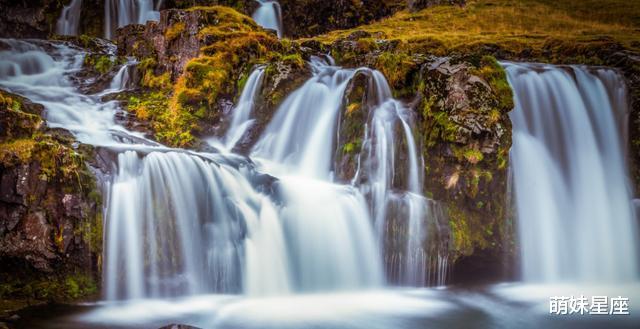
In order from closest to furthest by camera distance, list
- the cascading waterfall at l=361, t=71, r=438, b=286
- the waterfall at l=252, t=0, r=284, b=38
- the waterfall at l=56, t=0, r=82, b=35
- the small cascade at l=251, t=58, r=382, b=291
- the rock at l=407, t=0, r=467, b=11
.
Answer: the small cascade at l=251, t=58, r=382, b=291, the cascading waterfall at l=361, t=71, r=438, b=286, the waterfall at l=56, t=0, r=82, b=35, the waterfall at l=252, t=0, r=284, b=38, the rock at l=407, t=0, r=467, b=11

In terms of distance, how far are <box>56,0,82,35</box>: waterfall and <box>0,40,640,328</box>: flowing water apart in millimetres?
11271

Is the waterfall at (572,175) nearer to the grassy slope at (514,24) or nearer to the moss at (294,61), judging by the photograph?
the grassy slope at (514,24)

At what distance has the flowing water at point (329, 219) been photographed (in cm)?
686

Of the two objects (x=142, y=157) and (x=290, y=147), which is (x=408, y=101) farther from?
(x=142, y=157)

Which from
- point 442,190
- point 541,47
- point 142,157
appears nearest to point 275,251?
point 142,157

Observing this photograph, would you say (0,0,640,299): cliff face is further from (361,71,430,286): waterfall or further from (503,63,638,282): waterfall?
(503,63,638,282): waterfall

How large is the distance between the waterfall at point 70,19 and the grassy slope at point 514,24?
406 inches

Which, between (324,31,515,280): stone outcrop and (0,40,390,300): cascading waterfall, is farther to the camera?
(324,31,515,280): stone outcrop

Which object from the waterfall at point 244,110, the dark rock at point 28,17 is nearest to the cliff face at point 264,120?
the waterfall at point 244,110

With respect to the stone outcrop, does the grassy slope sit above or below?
above

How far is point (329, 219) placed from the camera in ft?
26.3

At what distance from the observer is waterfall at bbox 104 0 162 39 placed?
2042cm

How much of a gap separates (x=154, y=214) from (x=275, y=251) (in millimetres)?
1888

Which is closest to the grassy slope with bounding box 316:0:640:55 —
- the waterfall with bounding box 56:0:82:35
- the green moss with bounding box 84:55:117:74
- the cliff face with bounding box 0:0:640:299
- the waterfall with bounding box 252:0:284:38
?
the cliff face with bounding box 0:0:640:299
